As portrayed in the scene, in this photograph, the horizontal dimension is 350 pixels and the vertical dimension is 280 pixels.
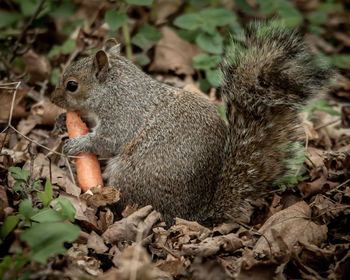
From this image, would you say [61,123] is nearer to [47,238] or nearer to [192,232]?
[192,232]

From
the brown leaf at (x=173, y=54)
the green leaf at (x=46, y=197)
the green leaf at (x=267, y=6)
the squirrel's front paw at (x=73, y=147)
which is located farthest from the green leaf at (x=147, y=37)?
the green leaf at (x=46, y=197)

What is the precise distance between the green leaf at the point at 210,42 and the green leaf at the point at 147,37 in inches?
22.1

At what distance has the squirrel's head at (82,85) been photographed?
407 cm

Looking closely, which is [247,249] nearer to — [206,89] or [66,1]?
[206,89]

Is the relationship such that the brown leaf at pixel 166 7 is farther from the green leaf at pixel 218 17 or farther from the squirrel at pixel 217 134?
the squirrel at pixel 217 134

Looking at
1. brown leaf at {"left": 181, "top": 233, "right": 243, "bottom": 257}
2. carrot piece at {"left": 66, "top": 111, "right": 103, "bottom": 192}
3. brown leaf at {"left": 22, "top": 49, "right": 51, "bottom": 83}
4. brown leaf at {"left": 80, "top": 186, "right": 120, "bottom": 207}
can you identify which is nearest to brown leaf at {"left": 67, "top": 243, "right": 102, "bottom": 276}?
brown leaf at {"left": 80, "top": 186, "right": 120, "bottom": 207}

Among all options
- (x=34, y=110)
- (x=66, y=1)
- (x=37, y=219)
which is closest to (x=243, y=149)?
(x=37, y=219)

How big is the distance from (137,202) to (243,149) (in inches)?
40.7

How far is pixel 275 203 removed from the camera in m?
3.79

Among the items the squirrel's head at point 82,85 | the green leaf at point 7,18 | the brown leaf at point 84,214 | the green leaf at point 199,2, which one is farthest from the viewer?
the green leaf at point 199,2

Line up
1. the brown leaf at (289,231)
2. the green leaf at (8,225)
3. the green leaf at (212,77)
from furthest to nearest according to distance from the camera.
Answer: the green leaf at (212,77), the brown leaf at (289,231), the green leaf at (8,225)

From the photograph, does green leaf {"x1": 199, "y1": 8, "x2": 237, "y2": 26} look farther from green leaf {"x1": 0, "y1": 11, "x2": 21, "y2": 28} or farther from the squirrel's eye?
green leaf {"x1": 0, "y1": 11, "x2": 21, "y2": 28}

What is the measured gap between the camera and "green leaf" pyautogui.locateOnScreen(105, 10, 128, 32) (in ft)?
15.0

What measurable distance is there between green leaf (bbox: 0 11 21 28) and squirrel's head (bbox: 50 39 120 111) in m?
2.02
